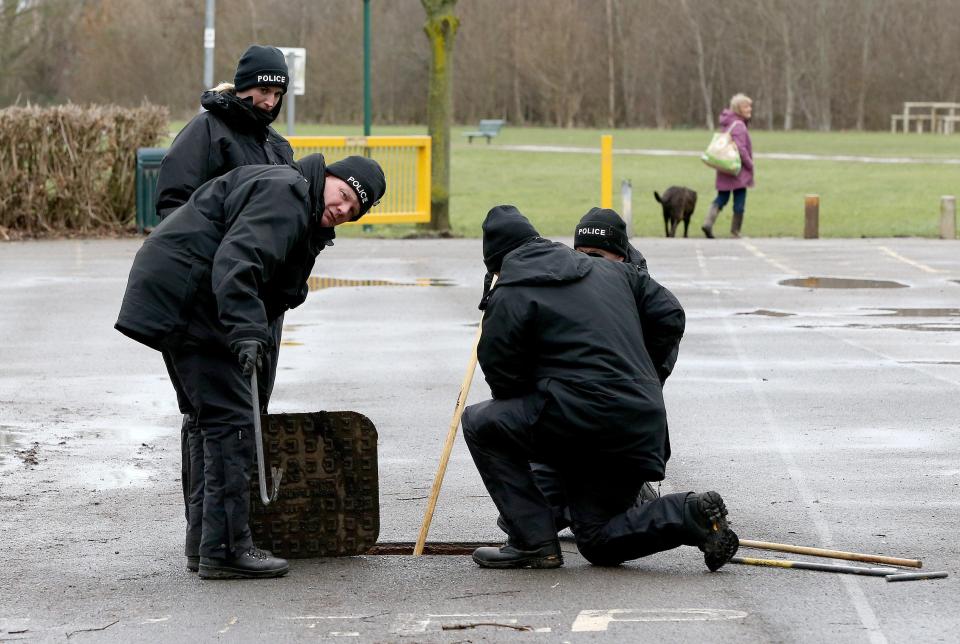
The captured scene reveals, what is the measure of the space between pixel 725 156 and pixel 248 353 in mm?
16401

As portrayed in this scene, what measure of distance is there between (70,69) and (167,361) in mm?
77474

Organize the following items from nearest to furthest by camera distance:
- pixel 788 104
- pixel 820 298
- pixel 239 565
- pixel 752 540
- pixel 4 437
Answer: pixel 239 565 < pixel 752 540 < pixel 4 437 < pixel 820 298 < pixel 788 104

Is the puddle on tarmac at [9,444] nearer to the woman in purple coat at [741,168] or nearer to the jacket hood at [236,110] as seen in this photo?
the jacket hood at [236,110]

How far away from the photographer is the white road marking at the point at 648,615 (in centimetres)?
541

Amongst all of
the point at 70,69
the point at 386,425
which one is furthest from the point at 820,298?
the point at 70,69

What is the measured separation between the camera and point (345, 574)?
20.1 feet

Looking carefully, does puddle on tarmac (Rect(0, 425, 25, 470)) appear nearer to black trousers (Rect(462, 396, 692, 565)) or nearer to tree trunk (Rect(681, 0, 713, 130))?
black trousers (Rect(462, 396, 692, 565))

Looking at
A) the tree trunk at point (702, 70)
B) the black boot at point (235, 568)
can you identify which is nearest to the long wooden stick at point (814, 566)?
the black boot at point (235, 568)

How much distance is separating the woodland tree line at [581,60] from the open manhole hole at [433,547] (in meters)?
65.9

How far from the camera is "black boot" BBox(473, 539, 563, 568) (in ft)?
20.1

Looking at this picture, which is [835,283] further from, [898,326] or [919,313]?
[898,326]

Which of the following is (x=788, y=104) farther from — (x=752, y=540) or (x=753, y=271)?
(x=752, y=540)

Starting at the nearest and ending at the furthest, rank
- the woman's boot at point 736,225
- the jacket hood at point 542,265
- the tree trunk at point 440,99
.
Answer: the jacket hood at point 542,265 < the woman's boot at point 736,225 < the tree trunk at point 440,99

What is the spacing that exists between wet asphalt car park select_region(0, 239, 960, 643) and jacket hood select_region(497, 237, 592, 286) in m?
1.07
